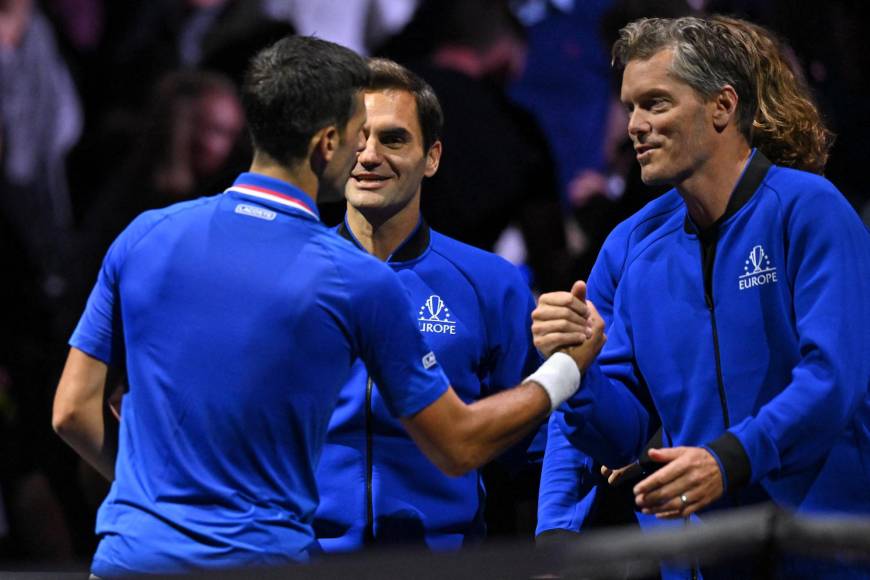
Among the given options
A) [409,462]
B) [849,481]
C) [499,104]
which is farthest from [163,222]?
[499,104]

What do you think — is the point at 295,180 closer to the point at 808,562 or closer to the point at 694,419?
the point at 694,419

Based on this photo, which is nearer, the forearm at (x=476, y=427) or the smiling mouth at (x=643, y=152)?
the forearm at (x=476, y=427)

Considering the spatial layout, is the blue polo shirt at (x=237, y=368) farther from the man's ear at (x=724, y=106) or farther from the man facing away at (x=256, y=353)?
the man's ear at (x=724, y=106)

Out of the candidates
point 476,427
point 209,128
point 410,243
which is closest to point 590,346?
point 476,427

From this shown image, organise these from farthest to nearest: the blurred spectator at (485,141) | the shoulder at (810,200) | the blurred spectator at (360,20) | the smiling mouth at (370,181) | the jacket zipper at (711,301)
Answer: the blurred spectator at (360,20) < the blurred spectator at (485,141) < the smiling mouth at (370,181) < the jacket zipper at (711,301) < the shoulder at (810,200)

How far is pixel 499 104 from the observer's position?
5652 millimetres

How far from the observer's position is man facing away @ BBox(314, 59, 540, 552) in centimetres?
313

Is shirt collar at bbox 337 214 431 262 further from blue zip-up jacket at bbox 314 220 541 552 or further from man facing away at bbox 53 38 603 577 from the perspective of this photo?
man facing away at bbox 53 38 603 577

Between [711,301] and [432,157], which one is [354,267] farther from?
[432,157]

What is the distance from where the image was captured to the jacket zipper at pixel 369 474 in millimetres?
3115

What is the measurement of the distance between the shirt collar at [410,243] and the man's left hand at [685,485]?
100 centimetres

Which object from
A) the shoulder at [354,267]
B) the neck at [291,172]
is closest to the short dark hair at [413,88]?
the neck at [291,172]

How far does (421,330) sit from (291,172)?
755 millimetres

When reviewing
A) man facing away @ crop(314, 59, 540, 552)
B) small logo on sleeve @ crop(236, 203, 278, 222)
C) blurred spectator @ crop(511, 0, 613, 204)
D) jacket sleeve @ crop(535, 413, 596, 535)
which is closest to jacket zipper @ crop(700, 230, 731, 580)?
jacket sleeve @ crop(535, 413, 596, 535)
